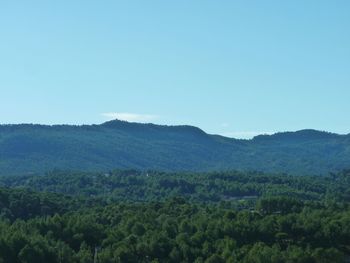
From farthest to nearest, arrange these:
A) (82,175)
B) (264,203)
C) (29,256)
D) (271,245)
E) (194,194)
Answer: (82,175) → (194,194) → (264,203) → (271,245) → (29,256)

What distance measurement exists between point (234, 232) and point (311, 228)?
24.6 ft

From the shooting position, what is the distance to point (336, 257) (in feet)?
173

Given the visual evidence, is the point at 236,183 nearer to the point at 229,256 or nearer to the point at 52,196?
the point at 52,196

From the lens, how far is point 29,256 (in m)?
49.8

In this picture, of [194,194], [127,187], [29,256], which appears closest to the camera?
[29,256]

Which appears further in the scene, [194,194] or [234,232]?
[194,194]

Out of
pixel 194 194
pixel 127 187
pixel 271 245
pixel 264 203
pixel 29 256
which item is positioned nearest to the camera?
pixel 29 256

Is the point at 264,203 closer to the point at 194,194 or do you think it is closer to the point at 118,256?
the point at 118,256

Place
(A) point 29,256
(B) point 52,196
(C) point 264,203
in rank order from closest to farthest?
(A) point 29,256, (C) point 264,203, (B) point 52,196

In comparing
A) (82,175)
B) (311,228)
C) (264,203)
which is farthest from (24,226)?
(82,175)

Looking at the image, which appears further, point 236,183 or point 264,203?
point 236,183

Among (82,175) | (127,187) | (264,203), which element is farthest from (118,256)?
(82,175)

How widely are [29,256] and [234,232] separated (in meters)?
17.7

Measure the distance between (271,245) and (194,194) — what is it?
7710 centimetres
